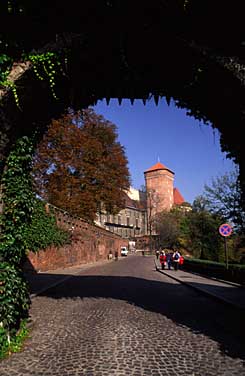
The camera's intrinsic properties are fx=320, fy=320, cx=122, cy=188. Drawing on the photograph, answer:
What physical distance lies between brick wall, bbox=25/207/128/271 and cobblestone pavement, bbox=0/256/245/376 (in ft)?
39.5

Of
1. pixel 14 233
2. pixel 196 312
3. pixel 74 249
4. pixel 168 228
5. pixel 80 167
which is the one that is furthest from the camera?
pixel 168 228

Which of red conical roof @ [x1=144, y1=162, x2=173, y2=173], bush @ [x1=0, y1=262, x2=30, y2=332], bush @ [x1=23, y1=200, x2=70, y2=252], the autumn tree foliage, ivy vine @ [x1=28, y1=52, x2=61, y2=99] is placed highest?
red conical roof @ [x1=144, y1=162, x2=173, y2=173]

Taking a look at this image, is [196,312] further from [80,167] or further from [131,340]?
[80,167]

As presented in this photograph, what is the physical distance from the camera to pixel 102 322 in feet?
22.8

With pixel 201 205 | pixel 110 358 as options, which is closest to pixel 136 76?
pixel 110 358

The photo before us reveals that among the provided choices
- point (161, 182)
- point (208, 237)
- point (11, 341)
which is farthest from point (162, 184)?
point (11, 341)

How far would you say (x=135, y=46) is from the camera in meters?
5.54

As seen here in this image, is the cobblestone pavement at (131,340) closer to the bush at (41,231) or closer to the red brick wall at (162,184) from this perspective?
the bush at (41,231)

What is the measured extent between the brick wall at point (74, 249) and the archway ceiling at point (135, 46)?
15.2m

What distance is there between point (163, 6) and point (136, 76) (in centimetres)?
164

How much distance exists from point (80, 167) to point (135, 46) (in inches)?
899

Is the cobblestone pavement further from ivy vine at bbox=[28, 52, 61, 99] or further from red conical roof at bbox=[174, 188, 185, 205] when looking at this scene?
red conical roof at bbox=[174, 188, 185, 205]

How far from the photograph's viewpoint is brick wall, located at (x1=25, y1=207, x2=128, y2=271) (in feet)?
70.0

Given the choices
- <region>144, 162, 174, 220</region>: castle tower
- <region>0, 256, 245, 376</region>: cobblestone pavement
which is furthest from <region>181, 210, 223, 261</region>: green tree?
<region>144, 162, 174, 220</region>: castle tower
